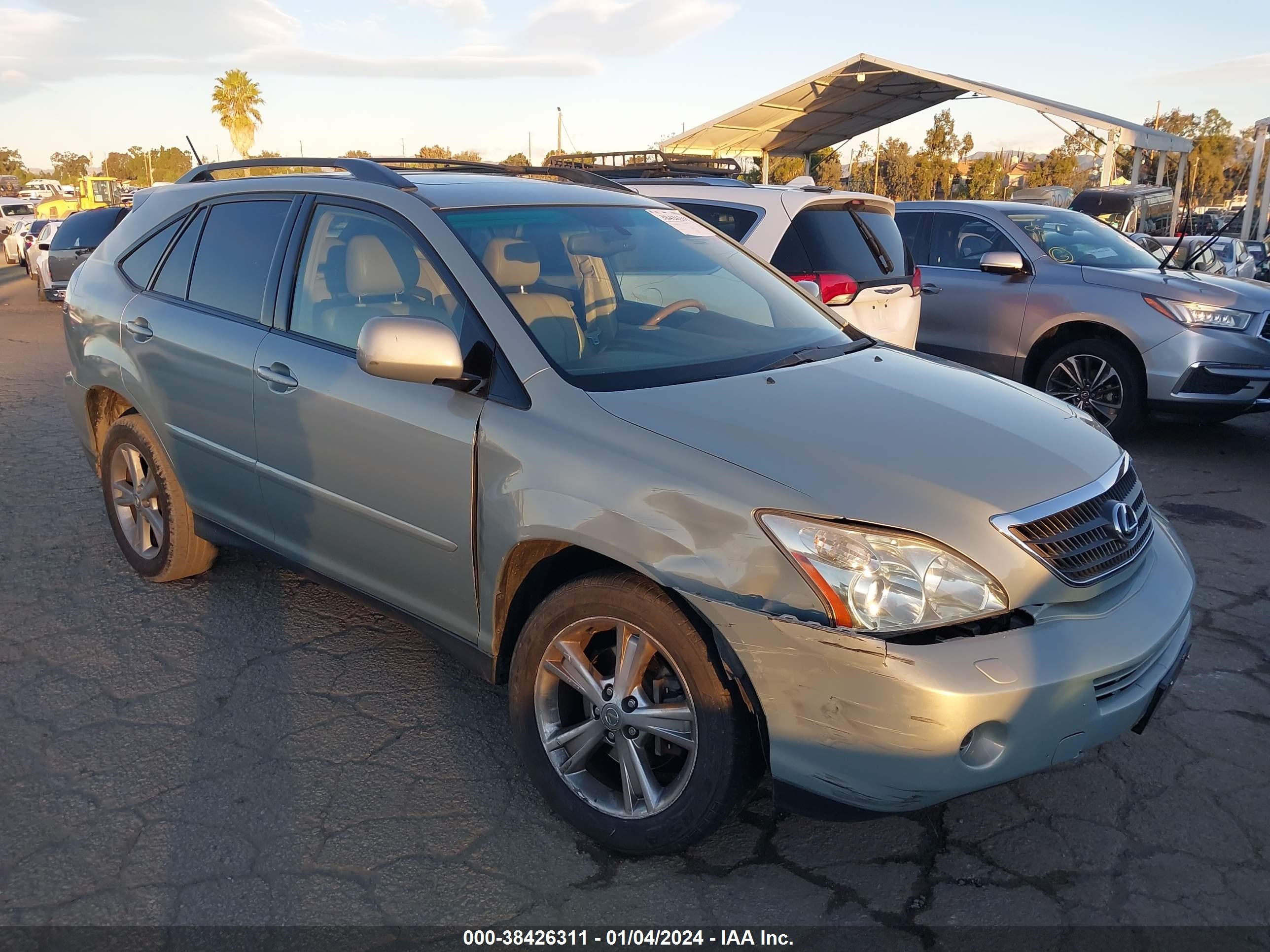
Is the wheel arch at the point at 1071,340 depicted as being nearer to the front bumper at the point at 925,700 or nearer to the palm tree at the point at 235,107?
the front bumper at the point at 925,700

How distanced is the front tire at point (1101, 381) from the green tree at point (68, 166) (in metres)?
122

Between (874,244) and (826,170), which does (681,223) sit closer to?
(874,244)

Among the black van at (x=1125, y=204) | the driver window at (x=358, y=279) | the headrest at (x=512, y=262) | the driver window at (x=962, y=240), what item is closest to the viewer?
the headrest at (x=512, y=262)

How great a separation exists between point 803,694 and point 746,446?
619mm

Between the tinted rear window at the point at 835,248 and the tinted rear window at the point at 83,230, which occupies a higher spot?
the tinted rear window at the point at 835,248

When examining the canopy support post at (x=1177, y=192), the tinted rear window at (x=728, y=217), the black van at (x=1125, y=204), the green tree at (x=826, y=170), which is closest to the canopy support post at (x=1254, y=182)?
the canopy support post at (x=1177, y=192)

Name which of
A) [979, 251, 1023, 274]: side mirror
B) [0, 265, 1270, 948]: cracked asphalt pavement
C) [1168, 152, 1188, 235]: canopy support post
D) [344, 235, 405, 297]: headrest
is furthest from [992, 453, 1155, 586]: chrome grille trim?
[1168, 152, 1188, 235]: canopy support post

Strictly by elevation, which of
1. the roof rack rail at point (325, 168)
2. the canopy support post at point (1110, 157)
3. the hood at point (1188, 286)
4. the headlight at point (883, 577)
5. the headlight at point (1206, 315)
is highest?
the canopy support post at point (1110, 157)

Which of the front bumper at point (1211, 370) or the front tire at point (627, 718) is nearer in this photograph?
the front tire at point (627, 718)

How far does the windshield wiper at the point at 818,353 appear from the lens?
3154 millimetres

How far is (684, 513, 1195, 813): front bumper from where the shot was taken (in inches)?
85.5

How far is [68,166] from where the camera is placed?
400 feet

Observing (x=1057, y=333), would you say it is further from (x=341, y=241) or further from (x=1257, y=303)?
(x=341, y=241)

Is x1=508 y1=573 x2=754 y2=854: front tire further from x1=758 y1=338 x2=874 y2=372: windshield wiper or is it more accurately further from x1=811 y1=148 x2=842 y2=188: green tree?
x1=811 y1=148 x2=842 y2=188: green tree
